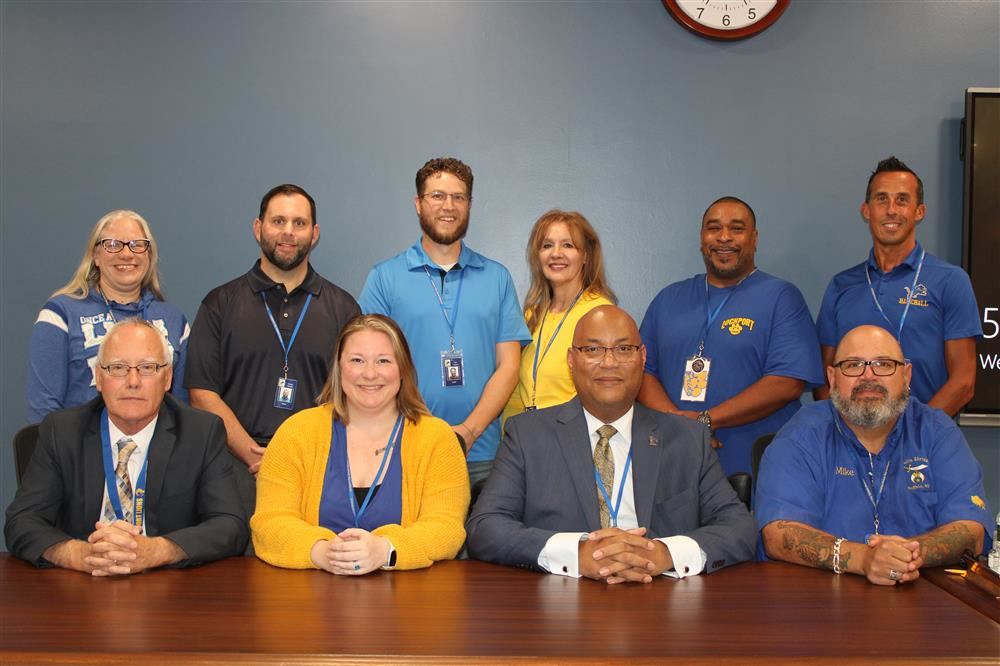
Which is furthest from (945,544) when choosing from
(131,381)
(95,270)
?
(95,270)

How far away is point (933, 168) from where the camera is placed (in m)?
4.78

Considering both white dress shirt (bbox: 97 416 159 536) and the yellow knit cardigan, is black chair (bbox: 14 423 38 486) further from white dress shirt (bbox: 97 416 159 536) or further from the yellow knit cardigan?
the yellow knit cardigan

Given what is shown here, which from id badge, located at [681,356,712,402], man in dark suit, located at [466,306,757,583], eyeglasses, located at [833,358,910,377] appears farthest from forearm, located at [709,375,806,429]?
man in dark suit, located at [466,306,757,583]

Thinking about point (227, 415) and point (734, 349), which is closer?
point (227, 415)

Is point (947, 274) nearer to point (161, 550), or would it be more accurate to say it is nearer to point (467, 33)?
point (467, 33)

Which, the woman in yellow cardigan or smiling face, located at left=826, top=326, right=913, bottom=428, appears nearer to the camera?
the woman in yellow cardigan

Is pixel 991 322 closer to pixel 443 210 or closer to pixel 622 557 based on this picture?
pixel 443 210

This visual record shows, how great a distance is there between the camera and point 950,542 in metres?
2.58

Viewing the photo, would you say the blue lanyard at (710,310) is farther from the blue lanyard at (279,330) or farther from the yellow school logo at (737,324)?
the blue lanyard at (279,330)

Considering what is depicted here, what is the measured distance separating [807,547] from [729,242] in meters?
1.80

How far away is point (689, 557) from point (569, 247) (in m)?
1.77

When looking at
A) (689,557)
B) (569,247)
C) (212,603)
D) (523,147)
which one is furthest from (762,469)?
(523,147)

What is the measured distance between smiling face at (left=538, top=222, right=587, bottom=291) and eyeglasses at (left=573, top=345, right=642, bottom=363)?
1.13 m

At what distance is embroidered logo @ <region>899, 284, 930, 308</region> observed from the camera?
396 centimetres
